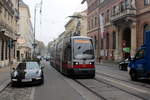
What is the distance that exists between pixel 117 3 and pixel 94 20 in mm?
17859

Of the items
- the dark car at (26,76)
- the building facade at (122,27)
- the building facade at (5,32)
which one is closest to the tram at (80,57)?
the dark car at (26,76)

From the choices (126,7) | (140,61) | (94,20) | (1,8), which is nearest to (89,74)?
(140,61)

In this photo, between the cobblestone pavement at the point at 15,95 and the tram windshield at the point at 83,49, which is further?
the tram windshield at the point at 83,49

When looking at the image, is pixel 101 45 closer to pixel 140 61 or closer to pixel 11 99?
pixel 140 61

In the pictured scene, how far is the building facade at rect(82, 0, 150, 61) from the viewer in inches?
1632

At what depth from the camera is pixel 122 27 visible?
4719 centimetres

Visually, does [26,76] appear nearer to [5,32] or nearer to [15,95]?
[15,95]

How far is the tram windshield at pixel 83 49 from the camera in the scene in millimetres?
18953

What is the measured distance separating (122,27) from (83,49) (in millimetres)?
29324

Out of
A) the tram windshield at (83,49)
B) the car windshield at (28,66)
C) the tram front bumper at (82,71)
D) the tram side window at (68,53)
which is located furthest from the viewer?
the tram side window at (68,53)

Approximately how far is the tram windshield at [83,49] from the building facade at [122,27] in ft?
73.7

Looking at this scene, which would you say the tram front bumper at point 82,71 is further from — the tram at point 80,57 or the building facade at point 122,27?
the building facade at point 122,27

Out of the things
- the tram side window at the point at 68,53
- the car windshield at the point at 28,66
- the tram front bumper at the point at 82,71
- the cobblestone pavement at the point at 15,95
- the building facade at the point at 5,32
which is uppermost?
the building facade at the point at 5,32

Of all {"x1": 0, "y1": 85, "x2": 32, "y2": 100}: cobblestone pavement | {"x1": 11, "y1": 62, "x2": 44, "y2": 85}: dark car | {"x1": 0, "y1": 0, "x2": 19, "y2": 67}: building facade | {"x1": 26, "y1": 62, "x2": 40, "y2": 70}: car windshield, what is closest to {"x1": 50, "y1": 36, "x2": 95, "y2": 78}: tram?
{"x1": 26, "y1": 62, "x2": 40, "y2": 70}: car windshield
